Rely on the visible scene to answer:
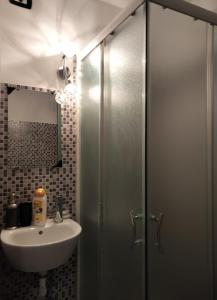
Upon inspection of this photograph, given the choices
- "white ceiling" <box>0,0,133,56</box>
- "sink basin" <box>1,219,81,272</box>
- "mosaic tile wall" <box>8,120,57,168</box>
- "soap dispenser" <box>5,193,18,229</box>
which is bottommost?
"sink basin" <box>1,219,81,272</box>

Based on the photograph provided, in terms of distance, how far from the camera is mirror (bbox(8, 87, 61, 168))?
155 cm

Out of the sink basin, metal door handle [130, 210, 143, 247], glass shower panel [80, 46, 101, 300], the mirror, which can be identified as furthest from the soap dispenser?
metal door handle [130, 210, 143, 247]

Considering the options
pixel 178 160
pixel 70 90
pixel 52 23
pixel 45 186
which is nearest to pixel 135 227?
pixel 178 160

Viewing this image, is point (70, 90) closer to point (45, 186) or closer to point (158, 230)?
point (45, 186)

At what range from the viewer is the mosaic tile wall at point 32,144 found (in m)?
1.54

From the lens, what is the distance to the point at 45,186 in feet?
5.43

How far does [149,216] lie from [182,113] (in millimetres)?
629

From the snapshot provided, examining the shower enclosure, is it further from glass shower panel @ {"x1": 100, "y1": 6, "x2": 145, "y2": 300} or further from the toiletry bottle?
the toiletry bottle

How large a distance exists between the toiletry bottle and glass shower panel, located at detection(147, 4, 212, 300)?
2.45 ft

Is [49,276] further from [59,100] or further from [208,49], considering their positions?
[208,49]

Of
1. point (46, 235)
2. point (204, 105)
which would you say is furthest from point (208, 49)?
point (46, 235)

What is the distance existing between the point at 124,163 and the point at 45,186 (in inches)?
26.6

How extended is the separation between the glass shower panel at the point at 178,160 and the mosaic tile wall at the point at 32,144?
827 mm

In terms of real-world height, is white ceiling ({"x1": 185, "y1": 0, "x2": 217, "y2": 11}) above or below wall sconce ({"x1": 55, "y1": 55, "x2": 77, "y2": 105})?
above
